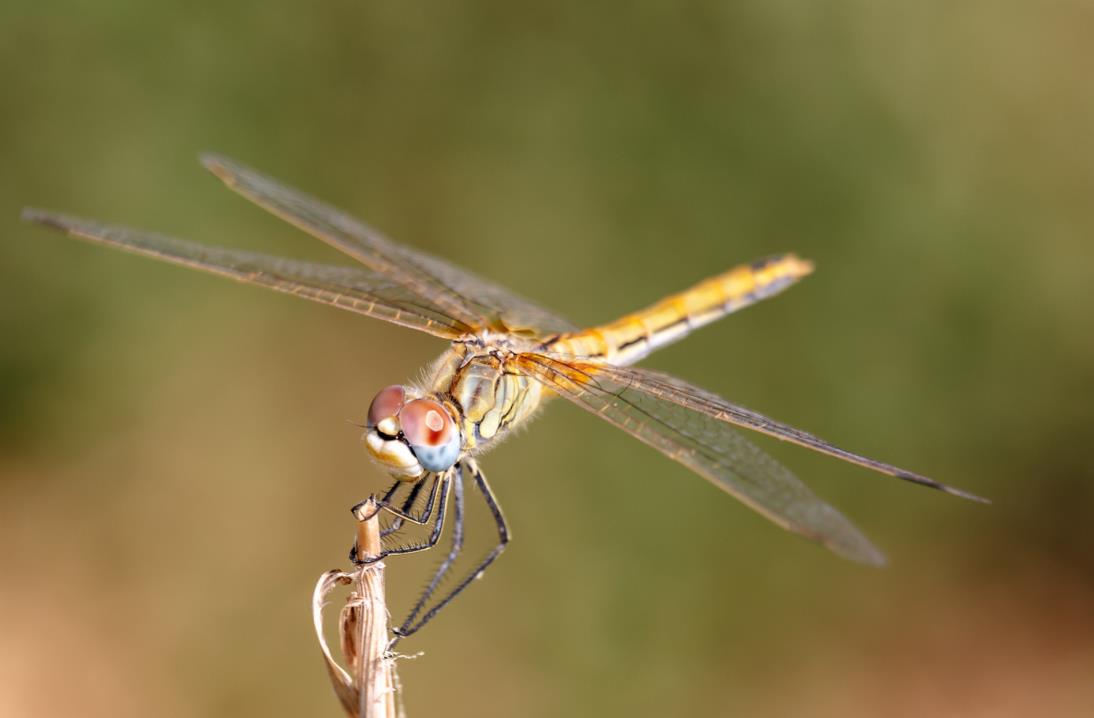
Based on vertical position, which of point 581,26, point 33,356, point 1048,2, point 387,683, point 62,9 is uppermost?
point 1048,2

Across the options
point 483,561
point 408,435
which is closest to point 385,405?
point 408,435

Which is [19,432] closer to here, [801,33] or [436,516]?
[436,516]

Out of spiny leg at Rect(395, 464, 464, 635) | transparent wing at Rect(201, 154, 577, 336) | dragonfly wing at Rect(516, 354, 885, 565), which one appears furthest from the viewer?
transparent wing at Rect(201, 154, 577, 336)

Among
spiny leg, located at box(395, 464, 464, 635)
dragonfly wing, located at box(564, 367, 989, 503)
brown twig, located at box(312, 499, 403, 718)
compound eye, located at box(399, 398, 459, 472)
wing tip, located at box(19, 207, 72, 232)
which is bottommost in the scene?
brown twig, located at box(312, 499, 403, 718)

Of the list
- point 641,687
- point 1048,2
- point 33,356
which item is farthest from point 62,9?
point 1048,2

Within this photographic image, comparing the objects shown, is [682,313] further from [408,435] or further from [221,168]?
[221,168]

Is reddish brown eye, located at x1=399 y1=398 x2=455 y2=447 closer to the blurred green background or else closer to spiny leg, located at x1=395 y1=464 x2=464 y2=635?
spiny leg, located at x1=395 y1=464 x2=464 y2=635

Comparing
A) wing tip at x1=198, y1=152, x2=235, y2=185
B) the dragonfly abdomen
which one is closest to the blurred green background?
the dragonfly abdomen

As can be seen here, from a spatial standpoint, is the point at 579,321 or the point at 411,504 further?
the point at 579,321
